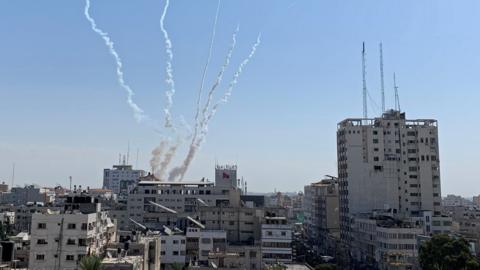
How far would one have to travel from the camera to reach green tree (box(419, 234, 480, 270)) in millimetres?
58312

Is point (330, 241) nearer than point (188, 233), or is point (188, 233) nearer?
point (188, 233)

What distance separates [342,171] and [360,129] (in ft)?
35.4

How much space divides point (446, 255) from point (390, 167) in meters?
47.9

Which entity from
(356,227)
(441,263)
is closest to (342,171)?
(356,227)

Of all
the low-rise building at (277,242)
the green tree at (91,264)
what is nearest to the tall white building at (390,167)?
the low-rise building at (277,242)

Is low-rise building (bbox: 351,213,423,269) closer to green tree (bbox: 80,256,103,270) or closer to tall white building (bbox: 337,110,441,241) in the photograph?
tall white building (bbox: 337,110,441,241)

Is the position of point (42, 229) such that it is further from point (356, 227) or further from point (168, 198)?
point (356, 227)

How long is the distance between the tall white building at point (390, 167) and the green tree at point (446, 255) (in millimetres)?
40454

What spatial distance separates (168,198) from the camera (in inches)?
3942

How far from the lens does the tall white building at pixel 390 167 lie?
4112 inches

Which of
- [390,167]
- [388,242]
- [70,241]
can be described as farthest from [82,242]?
[390,167]

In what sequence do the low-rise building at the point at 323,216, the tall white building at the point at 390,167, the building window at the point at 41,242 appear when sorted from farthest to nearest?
the low-rise building at the point at 323,216 → the tall white building at the point at 390,167 → the building window at the point at 41,242

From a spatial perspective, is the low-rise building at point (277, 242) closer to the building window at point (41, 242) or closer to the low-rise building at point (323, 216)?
the building window at point (41, 242)

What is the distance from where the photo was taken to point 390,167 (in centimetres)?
10594
